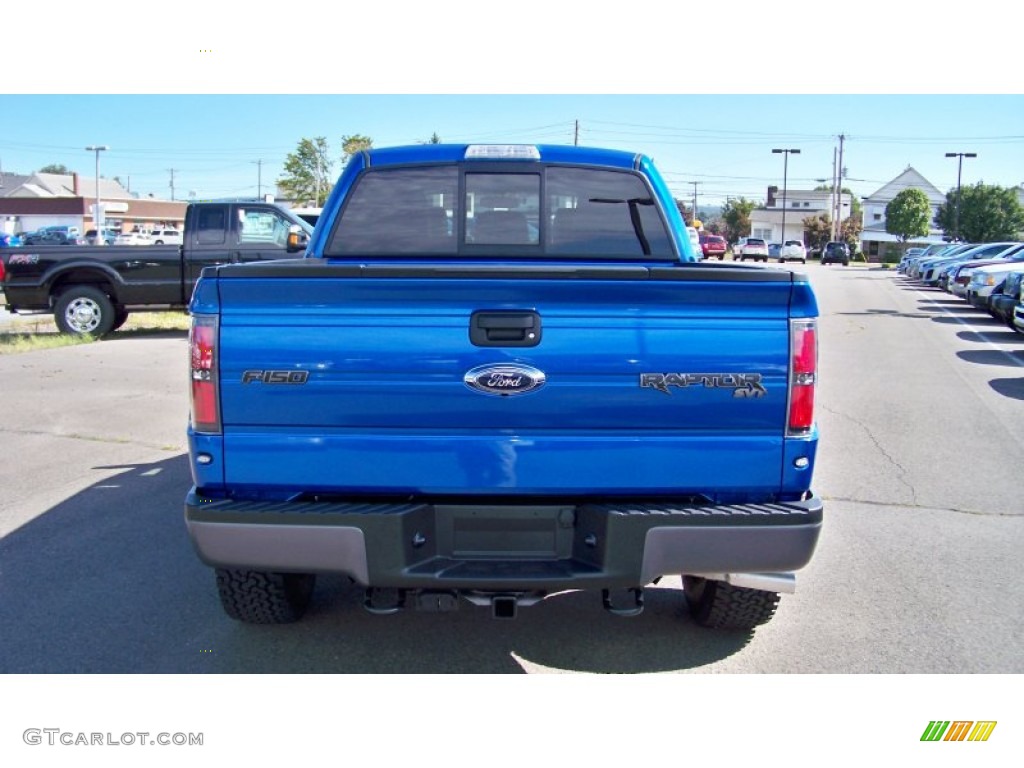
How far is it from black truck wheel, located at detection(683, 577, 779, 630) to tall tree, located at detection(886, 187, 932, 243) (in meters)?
83.3

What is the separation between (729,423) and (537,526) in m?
0.76

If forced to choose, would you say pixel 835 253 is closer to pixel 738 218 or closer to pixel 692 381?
pixel 738 218

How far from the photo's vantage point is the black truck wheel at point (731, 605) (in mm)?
3895

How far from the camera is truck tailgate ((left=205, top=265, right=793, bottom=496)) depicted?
306 cm

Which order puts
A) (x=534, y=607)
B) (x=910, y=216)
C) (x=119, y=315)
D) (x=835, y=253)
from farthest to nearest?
(x=910, y=216)
(x=835, y=253)
(x=119, y=315)
(x=534, y=607)

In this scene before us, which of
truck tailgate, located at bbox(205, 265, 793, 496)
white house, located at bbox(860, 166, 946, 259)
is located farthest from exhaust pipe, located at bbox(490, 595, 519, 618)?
white house, located at bbox(860, 166, 946, 259)

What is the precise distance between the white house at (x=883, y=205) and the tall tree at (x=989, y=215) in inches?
731

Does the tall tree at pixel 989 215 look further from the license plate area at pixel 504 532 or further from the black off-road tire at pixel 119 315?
the license plate area at pixel 504 532

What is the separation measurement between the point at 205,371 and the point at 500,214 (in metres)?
2.16

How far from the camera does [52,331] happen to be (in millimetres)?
16312

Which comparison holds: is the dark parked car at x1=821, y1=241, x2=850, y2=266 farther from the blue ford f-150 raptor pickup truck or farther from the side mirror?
the blue ford f-150 raptor pickup truck

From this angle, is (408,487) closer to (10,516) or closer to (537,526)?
(537,526)

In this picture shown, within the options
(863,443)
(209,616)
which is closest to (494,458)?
(209,616)

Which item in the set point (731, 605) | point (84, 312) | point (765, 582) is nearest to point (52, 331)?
point (84, 312)
